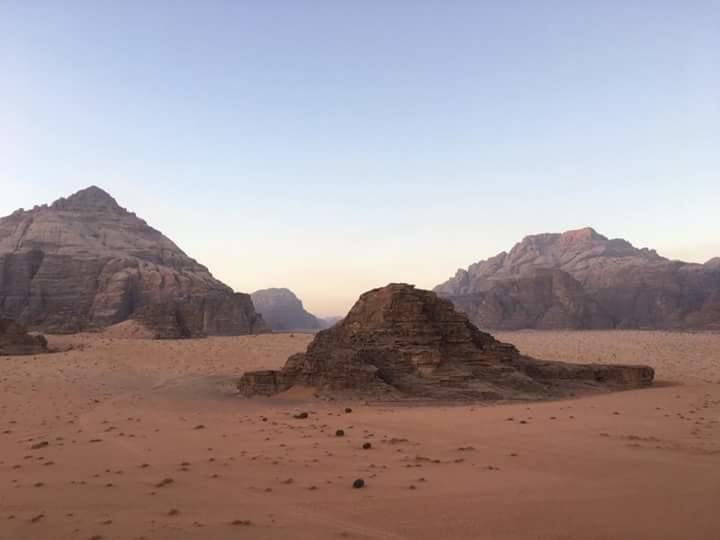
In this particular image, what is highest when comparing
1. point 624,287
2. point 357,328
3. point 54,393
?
point 624,287

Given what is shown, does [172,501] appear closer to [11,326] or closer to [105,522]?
[105,522]

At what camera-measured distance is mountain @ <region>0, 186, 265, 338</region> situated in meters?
44.0

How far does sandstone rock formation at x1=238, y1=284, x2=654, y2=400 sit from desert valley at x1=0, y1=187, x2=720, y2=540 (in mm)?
63

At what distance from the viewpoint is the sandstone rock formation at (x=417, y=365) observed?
15.0m

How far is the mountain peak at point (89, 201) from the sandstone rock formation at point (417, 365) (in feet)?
221

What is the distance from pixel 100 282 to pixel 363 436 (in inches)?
1980

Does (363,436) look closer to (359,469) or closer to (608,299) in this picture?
(359,469)

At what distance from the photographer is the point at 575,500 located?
5266 mm

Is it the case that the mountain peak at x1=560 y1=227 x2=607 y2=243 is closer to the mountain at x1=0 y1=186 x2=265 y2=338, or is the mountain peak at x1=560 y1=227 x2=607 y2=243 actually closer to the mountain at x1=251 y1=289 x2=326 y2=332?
the mountain at x1=251 y1=289 x2=326 y2=332

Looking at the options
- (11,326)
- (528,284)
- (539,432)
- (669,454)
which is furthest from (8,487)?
(528,284)

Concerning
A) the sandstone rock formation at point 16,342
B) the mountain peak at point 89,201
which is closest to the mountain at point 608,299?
the mountain peak at point 89,201

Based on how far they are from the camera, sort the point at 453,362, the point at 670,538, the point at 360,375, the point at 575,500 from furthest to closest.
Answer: the point at 453,362, the point at 360,375, the point at 575,500, the point at 670,538

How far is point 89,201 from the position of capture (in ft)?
250

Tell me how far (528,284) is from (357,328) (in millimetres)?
63177
